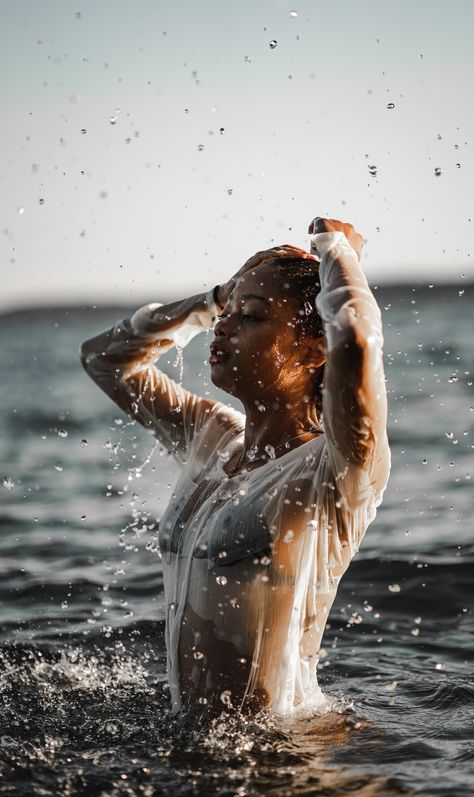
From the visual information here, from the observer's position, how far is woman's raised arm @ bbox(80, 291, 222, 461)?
432 cm

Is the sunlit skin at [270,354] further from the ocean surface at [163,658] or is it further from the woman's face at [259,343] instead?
the ocean surface at [163,658]

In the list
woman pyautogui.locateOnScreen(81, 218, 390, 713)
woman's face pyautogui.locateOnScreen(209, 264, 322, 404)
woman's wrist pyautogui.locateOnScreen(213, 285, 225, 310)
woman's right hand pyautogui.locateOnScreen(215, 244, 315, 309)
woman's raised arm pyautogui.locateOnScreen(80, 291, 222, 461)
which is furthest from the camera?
woman's raised arm pyautogui.locateOnScreen(80, 291, 222, 461)

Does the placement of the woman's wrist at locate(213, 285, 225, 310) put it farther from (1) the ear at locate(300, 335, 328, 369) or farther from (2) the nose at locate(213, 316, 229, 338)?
(1) the ear at locate(300, 335, 328, 369)

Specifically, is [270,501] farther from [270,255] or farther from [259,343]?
[270,255]

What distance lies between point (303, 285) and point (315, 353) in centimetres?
22

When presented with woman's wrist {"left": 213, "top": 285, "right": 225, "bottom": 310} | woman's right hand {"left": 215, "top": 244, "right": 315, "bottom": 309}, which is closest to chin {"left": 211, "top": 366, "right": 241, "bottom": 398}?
woman's right hand {"left": 215, "top": 244, "right": 315, "bottom": 309}

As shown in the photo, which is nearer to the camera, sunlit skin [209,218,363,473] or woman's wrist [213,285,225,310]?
sunlit skin [209,218,363,473]

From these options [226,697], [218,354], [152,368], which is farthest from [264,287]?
[226,697]

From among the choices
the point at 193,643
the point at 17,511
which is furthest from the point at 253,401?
the point at 17,511

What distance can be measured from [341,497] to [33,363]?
28.2 m

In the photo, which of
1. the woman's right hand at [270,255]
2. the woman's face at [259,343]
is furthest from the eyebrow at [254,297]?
the woman's right hand at [270,255]

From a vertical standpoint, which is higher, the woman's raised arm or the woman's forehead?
the woman's forehead

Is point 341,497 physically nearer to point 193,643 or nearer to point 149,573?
point 193,643

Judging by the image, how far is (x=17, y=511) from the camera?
9648 millimetres
